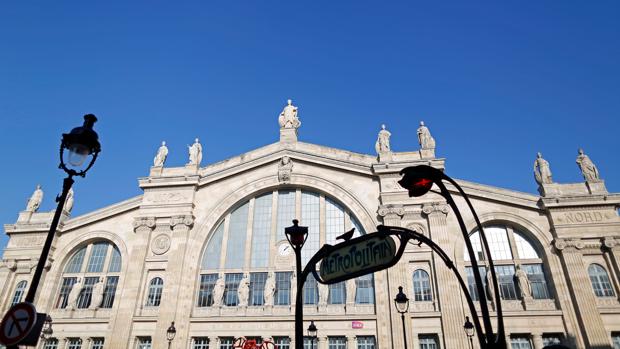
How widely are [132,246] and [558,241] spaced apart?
98.6 ft

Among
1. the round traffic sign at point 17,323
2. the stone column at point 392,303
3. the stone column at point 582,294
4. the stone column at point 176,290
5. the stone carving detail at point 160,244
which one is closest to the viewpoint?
the round traffic sign at point 17,323

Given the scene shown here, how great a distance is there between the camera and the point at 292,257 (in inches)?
1185

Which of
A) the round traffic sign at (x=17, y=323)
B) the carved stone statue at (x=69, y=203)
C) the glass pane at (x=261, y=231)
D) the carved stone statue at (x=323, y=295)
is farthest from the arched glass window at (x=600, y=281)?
the carved stone statue at (x=69, y=203)

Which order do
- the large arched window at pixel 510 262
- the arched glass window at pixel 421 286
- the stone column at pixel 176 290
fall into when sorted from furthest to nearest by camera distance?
the stone column at pixel 176 290, the large arched window at pixel 510 262, the arched glass window at pixel 421 286

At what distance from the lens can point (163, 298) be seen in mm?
28594

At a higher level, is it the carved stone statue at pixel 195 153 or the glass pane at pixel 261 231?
the carved stone statue at pixel 195 153

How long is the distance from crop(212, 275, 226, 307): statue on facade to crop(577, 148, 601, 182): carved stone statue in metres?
26.8

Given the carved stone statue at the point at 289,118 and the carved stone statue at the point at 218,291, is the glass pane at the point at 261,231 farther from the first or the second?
the carved stone statue at the point at 289,118

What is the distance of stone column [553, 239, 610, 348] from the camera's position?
79.7ft

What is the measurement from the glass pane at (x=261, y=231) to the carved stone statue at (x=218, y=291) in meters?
2.57

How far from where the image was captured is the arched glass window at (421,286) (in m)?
26.9

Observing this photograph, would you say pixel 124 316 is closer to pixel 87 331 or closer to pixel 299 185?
pixel 87 331

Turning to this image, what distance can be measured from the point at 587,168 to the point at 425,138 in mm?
11296

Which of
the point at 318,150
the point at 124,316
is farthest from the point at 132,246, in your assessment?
the point at 318,150
